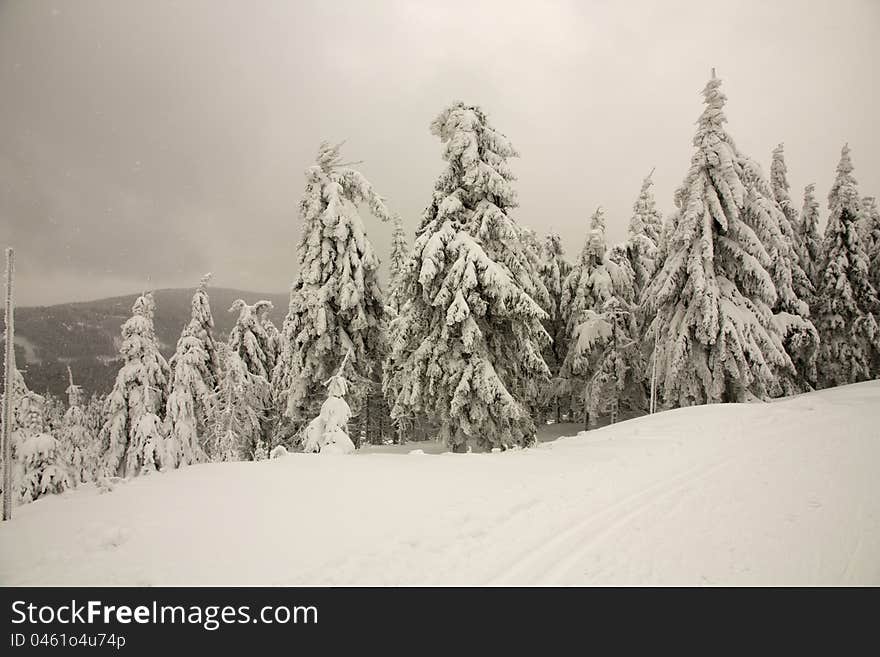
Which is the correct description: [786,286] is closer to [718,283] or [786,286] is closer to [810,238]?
[718,283]

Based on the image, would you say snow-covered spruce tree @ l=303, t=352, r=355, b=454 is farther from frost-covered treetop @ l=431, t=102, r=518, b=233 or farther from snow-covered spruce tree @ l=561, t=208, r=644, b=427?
snow-covered spruce tree @ l=561, t=208, r=644, b=427

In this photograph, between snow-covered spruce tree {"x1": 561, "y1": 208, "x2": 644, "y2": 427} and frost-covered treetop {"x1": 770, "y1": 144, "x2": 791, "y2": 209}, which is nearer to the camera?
snow-covered spruce tree {"x1": 561, "y1": 208, "x2": 644, "y2": 427}

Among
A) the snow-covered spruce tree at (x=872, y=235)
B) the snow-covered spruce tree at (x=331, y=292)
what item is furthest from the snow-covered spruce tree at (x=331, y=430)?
the snow-covered spruce tree at (x=872, y=235)

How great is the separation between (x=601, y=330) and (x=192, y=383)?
20.9 metres

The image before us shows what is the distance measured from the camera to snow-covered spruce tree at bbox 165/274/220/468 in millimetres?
18938

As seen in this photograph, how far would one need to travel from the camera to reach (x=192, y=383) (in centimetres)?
1984

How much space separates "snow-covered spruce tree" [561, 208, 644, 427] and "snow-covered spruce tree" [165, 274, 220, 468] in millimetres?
19399

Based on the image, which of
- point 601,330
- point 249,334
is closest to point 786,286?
point 601,330

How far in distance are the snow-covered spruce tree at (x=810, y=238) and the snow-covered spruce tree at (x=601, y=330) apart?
11.7 metres

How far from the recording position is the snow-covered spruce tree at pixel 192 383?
62.1 ft

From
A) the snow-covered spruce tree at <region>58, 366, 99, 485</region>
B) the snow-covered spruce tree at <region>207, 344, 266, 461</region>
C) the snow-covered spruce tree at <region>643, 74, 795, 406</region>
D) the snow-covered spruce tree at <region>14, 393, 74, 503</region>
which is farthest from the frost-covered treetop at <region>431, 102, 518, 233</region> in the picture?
the snow-covered spruce tree at <region>58, 366, 99, 485</region>
